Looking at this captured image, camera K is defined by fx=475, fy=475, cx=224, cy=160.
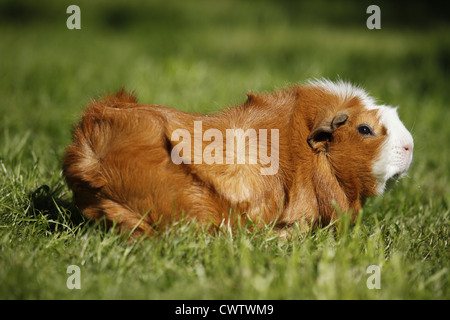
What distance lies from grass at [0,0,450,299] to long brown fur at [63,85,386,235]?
104 mm

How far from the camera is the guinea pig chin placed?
2143 mm

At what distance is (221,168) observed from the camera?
196cm

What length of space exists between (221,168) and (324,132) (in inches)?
20.8

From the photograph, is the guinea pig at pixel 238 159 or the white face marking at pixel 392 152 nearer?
the guinea pig at pixel 238 159

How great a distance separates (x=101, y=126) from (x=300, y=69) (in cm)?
403

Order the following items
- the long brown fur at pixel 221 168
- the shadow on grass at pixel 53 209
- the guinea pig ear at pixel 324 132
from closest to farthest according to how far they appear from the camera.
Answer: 1. the long brown fur at pixel 221 168
2. the guinea pig ear at pixel 324 132
3. the shadow on grass at pixel 53 209

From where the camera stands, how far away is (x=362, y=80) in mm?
5477

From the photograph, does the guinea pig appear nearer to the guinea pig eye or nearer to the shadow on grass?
the guinea pig eye

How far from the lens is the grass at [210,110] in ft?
5.76

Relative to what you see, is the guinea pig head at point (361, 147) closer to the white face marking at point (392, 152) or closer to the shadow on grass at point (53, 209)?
the white face marking at point (392, 152)

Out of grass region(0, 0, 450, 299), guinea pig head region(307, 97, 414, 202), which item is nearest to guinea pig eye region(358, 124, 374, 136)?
guinea pig head region(307, 97, 414, 202)

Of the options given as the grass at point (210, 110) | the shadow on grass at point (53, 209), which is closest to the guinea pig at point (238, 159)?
the grass at point (210, 110)

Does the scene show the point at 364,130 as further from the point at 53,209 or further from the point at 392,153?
the point at 53,209

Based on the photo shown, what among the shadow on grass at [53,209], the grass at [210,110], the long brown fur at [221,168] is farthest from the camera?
the shadow on grass at [53,209]
